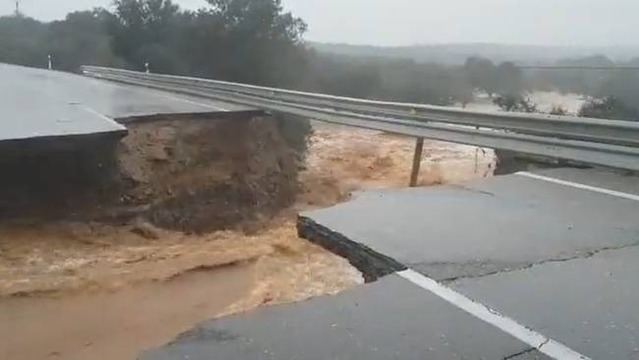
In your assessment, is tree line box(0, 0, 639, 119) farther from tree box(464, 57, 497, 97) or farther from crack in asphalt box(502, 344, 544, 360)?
crack in asphalt box(502, 344, 544, 360)

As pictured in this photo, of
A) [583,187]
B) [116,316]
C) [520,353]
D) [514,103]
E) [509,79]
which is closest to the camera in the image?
[520,353]

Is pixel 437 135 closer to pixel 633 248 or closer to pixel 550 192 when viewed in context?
pixel 550 192

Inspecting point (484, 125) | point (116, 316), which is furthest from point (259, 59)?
point (116, 316)

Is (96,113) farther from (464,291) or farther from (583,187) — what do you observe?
(464,291)

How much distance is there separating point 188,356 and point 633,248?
342 cm

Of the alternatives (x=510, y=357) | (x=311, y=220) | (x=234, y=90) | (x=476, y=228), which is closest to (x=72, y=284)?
(x=311, y=220)

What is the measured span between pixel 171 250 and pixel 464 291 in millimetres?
4467

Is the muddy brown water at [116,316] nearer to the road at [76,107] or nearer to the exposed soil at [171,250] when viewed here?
the exposed soil at [171,250]

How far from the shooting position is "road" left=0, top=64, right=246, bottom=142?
975cm

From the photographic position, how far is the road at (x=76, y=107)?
9.75 meters

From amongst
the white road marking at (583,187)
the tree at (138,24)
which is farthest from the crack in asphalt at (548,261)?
the tree at (138,24)

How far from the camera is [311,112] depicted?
11453mm

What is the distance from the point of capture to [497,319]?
371 cm

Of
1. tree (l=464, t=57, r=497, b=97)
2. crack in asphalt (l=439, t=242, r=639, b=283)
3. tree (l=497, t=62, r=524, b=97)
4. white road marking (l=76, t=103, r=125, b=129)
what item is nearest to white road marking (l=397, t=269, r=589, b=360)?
crack in asphalt (l=439, t=242, r=639, b=283)
